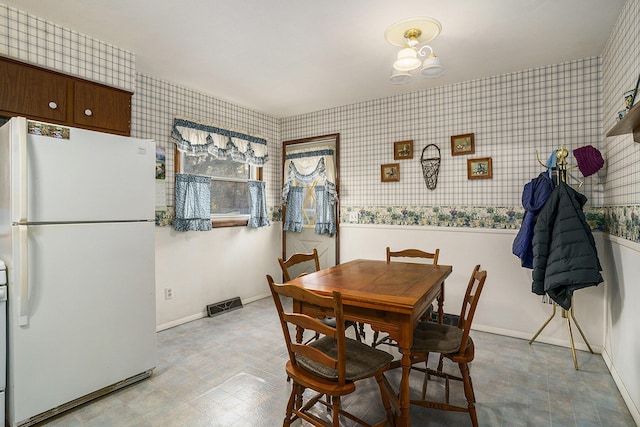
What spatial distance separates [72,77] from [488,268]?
152 inches

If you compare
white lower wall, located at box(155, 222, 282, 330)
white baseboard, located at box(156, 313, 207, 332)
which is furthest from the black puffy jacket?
white baseboard, located at box(156, 313, 207, 332)

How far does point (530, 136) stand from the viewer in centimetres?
313

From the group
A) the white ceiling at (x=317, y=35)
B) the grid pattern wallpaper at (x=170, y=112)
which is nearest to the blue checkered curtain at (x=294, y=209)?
the grid pattern wallpaper at (x=170, y=112)

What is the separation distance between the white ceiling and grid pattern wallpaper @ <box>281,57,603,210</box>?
0.19 meters

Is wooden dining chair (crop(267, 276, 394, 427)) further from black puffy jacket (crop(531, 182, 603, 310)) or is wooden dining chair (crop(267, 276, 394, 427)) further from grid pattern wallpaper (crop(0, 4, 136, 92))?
grid pattern wallpaper (crop(0, 4, 136, 92))

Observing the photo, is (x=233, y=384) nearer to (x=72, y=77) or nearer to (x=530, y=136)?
(x=72, y=77)

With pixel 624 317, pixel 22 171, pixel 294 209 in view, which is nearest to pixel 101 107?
pixel 22 171

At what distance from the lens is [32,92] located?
220cm

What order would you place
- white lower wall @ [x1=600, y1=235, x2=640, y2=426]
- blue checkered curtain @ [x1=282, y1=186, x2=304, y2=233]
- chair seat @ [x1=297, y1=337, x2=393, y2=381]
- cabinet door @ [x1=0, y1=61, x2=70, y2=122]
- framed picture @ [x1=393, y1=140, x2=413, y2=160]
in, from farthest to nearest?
1. blue checkered curtain @ [x1=282, y1=186, x2=304, y2=233]
2. framed picture @ [x1=393, y1=140, x2=413, y2=160]
3. cabinet door @ [x1=0, y1=61, x2=70, y2=122]
4. white lower wall @ [x1=600, y1=235, x2=640, y2=426]
5. chair seat @ [x1=297, y1=337, x2=393, y2=381]

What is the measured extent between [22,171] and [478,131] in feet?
11.9

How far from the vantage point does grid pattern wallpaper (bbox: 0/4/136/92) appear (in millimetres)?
2133

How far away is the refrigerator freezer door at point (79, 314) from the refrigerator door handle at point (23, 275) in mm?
19

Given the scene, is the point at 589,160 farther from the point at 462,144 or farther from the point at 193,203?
the point at 193,203

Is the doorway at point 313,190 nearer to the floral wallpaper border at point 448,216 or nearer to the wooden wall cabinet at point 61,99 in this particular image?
the floral wallpaper border at point 448,216
